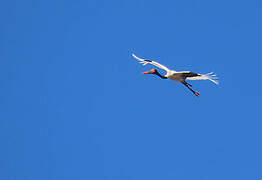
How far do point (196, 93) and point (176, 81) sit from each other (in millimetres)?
3054

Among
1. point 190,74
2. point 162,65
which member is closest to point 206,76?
point 190,74

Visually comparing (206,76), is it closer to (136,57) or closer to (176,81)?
(176,81)

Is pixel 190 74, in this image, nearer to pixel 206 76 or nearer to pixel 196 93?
pixel 206 76

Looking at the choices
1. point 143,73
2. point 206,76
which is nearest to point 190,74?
point 206,76

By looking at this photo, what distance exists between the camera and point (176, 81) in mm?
41875

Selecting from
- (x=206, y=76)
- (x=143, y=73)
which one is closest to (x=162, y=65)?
(x=143, y=73)

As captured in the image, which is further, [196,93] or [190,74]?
[196,93]

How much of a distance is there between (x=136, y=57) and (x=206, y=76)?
602 cm

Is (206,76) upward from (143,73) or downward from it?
downward

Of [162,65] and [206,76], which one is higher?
[162,65]

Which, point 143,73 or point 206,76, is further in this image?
point 143,73

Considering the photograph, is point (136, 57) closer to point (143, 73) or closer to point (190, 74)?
point (143, 73)

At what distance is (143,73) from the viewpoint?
140 ft

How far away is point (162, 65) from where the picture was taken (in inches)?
1694
